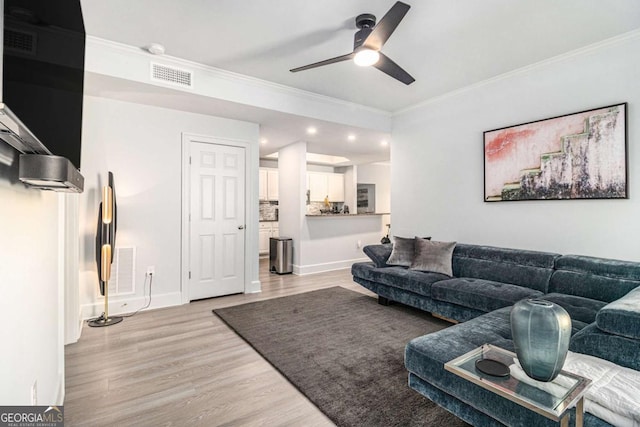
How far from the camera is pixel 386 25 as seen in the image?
7.20ft

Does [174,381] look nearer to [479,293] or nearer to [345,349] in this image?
[345,349]

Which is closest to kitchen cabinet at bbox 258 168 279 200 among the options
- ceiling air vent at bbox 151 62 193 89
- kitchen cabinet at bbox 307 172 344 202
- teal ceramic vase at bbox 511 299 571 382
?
kitchen cabinet at bbox 307 172 344 202

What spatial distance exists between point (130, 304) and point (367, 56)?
364cm

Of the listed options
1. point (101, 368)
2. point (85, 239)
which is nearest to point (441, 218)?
point (101, 368)

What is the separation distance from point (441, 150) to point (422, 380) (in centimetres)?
341

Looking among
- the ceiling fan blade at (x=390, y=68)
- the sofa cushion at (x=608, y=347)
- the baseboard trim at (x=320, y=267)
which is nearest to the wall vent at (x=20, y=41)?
the ceiling fan blade at (x=390, y=68)

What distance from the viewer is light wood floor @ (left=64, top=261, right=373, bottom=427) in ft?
5.85

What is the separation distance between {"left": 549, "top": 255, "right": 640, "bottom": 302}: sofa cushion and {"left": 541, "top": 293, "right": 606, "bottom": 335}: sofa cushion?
0.11 m

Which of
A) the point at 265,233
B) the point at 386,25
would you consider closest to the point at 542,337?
the point at 386,25

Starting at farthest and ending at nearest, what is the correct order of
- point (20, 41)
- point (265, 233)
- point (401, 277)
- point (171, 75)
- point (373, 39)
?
point (265, 233)
point (401, 277)
point (171, 75)
point (373, 39)
point (20, 41)

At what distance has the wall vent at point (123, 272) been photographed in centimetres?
353

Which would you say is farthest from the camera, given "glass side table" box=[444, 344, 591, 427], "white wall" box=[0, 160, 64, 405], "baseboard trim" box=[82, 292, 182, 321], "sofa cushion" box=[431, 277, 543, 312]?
"baseboard trim" box=[82, 292, 182, 321]

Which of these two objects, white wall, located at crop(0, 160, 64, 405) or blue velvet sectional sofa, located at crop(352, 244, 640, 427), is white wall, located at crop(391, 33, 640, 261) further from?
white wall, located at crop(0, 160, 64, 405)

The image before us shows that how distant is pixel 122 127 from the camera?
3574 mm
